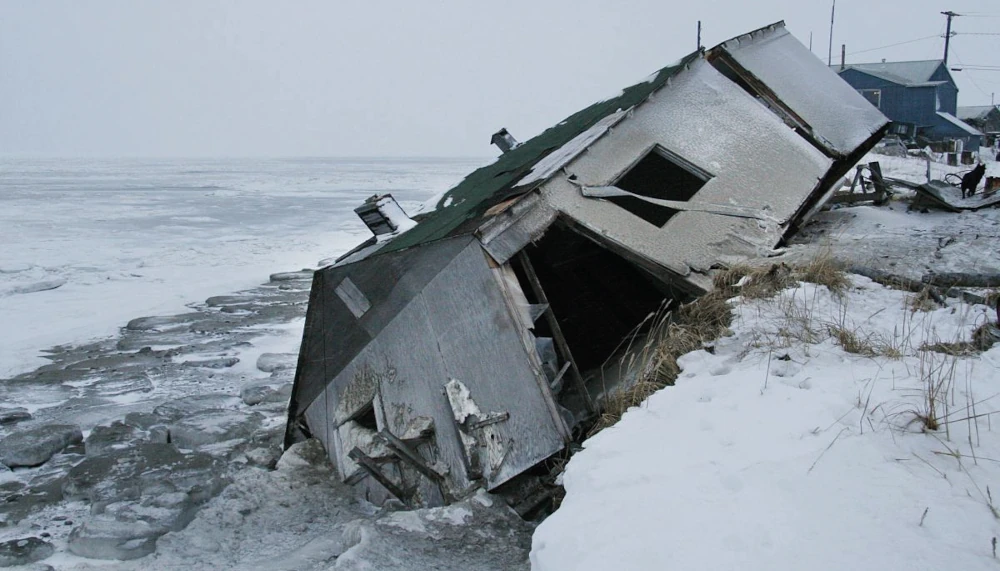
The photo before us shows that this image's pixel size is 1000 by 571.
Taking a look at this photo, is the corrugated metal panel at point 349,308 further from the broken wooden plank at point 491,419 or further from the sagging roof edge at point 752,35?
the sagging roof edge at point 752,35

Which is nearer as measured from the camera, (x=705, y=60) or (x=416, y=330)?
(x=416, y=330)

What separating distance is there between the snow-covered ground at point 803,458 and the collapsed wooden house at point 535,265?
0.72 meters

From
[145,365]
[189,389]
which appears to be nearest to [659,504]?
[189,389]

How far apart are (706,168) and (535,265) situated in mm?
2176

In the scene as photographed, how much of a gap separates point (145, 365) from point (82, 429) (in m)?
1.86

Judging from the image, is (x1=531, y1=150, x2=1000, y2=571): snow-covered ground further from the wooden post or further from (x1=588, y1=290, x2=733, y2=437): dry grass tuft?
the wooden post

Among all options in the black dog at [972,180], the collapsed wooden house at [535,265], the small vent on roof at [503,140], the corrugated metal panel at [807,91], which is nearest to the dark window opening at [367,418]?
the collapsed wooden house at [535,265]

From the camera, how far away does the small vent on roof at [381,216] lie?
609cm

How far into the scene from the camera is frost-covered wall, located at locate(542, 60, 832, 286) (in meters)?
4.98

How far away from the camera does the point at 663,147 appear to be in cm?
590

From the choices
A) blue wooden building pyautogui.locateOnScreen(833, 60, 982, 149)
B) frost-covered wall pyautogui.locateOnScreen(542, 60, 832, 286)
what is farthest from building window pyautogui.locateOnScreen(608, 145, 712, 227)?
blue wooden building pyautogui.locateOnScreen(833, 60, 982, 149)

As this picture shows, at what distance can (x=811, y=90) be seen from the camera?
731cm

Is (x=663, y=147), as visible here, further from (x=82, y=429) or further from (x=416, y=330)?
(x=82, y=429)

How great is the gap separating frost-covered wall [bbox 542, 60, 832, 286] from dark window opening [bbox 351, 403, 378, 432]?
1944 mm
